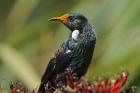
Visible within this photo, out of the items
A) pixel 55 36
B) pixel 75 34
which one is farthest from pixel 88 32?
pixel 55 36

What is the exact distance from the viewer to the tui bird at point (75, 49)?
4.50 metres

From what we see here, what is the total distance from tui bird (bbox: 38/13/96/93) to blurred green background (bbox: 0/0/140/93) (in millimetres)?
292

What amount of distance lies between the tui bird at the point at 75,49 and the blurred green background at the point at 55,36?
0.29 m

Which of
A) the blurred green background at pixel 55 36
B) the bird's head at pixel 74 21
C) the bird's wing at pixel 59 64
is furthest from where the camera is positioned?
the blurred green background at pixel 55 36

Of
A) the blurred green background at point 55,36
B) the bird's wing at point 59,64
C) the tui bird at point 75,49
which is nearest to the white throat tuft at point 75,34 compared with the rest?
the tui bird at point 75,49

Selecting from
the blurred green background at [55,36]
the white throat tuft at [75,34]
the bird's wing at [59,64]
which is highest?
the white throat tuft at [75,34]

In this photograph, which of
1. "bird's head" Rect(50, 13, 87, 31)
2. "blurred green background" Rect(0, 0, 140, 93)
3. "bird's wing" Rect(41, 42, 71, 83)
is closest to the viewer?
"bird's head" Rect(50, 13, 87, 31)

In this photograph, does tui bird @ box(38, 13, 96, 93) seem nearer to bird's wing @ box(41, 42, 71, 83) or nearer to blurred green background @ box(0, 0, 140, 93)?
bird's wing @ box(41, 42, 71, 83)

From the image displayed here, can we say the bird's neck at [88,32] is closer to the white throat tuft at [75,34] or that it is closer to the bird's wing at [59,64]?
the white throat tuft at [75,34]

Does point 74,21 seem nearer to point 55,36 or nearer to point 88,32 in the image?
point 88,32

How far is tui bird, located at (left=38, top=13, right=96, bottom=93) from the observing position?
450 cm

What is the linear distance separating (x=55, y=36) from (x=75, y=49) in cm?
260

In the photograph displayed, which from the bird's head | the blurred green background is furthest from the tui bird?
the blurred green background

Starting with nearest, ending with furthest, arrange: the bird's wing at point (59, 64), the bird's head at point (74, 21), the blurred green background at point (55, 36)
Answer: the bird's head at point (74, 21) → the bird's wing at point (59, 64) → the blurred green background at point (55, 36)
